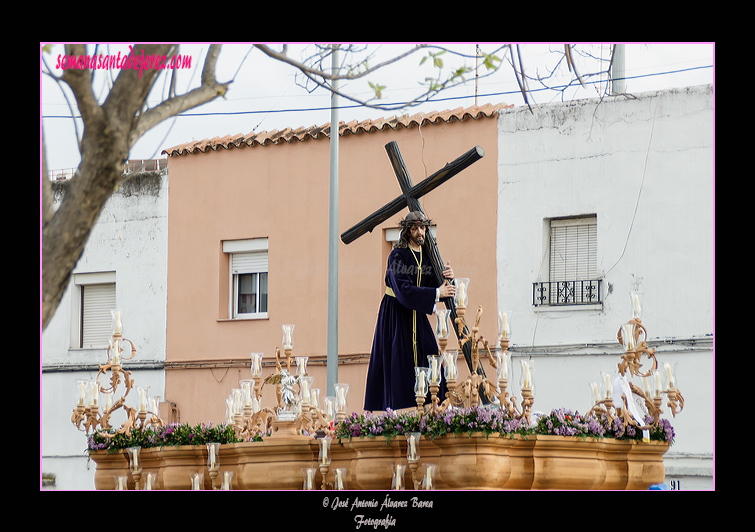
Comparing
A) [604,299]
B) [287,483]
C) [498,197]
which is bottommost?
[287,483]

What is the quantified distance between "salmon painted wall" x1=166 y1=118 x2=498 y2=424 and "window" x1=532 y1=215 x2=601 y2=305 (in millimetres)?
627

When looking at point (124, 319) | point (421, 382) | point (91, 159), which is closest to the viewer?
point (91, 159)

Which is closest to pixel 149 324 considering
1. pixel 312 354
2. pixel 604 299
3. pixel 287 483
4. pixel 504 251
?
pixel 312 354

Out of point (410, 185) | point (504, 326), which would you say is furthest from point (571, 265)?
point (504, 326)

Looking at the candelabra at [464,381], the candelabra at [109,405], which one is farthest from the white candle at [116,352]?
the candelabra at [464,381]

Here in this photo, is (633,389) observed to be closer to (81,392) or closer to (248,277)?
(81,392)

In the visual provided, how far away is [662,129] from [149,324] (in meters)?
6.40

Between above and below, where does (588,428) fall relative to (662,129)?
below

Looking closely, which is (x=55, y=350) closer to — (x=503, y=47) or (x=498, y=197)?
(x=498, y=197)

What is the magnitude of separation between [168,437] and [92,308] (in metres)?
6.68

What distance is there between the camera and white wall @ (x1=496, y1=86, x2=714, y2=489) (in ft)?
37.7

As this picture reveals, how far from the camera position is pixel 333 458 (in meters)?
7.40

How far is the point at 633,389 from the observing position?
7469 mm

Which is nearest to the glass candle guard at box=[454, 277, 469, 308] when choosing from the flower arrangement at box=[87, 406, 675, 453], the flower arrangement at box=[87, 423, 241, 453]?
the flower arrangement at box=[87, 406, 675, 453]
